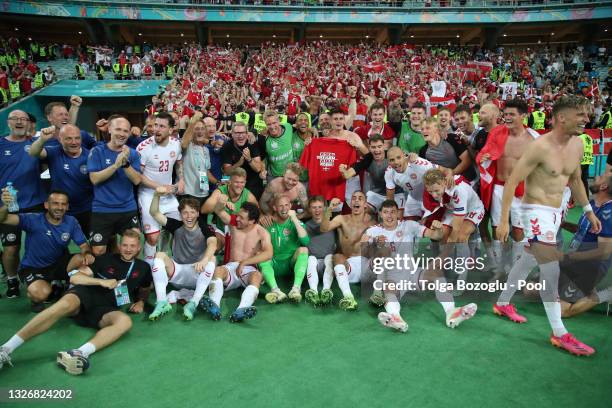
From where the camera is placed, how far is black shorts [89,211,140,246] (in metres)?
5.37

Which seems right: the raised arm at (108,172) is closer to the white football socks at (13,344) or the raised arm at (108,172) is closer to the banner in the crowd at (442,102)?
the white football socks at (13,344)

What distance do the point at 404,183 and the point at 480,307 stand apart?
1776mm

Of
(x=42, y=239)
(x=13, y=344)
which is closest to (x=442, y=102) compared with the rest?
(x=42, y=239)

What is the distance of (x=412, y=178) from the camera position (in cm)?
580

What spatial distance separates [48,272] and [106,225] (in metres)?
0.83

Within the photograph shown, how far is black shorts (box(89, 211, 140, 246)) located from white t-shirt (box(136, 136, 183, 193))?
52 cm

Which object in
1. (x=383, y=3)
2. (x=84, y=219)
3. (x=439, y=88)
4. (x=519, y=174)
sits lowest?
(x=84, y=219)

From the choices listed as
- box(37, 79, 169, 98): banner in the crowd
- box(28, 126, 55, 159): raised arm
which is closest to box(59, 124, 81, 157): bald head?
box(28, 126, 55, 159): raised arm

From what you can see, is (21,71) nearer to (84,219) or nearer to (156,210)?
(84,219)

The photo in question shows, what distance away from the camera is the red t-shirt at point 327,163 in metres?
6.48

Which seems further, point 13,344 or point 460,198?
point 460,198

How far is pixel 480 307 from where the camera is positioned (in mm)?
5203

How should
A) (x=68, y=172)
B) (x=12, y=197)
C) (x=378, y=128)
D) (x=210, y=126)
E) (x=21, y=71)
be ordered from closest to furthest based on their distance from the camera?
(x=12, y=197) → (x=68, y=172) → (x=210, y=126) → (x=378, y=128) → (x=21, y=71)

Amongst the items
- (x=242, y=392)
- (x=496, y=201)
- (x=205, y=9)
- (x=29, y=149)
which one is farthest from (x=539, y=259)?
(x=205, y=9)
